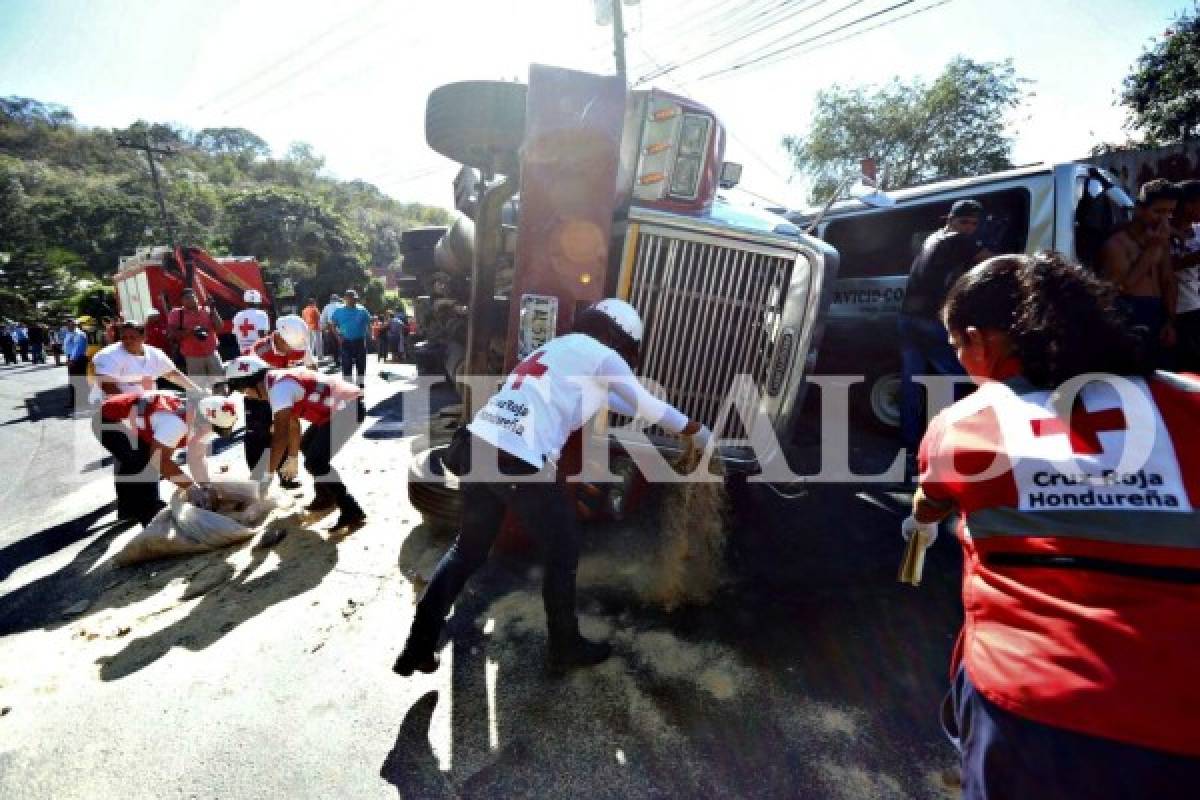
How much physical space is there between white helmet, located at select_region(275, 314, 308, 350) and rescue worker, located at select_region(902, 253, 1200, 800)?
4.24 metres

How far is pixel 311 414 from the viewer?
386cm

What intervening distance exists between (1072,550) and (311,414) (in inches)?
159

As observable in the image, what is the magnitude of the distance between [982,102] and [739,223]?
19527 mm

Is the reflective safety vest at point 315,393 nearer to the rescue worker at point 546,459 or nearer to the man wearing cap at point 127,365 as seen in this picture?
the man wearing cap at point 127,365

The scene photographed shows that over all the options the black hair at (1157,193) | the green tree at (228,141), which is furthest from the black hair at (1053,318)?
the green tree at (228,141)

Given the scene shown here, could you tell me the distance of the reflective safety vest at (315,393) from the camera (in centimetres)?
384

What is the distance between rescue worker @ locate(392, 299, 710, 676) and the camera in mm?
2225

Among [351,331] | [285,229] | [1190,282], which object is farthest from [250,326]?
[285,229]

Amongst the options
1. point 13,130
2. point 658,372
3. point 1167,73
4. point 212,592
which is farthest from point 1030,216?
point 13,130

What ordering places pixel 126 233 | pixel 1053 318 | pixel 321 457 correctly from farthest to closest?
1. pixel 126 233
2. pixel 321 457
3. pixel 1053 318

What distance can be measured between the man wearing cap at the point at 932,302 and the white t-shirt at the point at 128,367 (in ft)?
18.0

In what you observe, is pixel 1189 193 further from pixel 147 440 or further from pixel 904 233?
pixel 147 440

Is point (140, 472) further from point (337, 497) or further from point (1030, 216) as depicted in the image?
point (1030, 216)

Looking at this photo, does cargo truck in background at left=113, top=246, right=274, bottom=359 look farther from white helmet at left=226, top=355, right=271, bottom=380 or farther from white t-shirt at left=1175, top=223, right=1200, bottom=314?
white t-shirt at left=1175, top=223, right=1200, bottom=314
